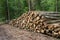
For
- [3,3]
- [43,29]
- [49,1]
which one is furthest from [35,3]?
[43,29]

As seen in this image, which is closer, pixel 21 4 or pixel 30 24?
pixel 30 24

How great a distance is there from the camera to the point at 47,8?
2083cm

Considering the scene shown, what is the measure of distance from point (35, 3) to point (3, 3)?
210 inches

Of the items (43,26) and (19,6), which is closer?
(43,26)

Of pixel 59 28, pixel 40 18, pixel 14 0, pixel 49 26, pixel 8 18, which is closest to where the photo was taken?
pixel 59 28

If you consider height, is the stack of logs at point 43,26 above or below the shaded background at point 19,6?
below

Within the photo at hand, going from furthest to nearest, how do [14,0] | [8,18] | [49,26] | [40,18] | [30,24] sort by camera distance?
[14,0] < [8,18] < [30,24] < [40,18] < [49,26]

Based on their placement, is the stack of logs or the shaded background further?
the shaded background

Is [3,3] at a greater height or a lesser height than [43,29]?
greater

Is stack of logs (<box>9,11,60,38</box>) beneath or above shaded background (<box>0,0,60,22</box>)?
beneath

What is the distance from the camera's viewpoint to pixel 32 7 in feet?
67.5

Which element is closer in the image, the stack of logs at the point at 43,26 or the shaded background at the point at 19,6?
the stack of logs at the point at 43,26

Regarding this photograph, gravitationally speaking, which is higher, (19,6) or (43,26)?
(19,6)

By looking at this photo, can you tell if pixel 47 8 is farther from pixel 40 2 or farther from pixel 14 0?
pixel 14 0
